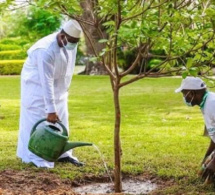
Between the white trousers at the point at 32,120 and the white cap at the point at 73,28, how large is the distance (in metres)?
0.92

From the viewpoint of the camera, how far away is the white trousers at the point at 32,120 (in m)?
5.95

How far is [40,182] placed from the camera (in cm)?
529

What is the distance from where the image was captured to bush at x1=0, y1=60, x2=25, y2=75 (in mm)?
25516

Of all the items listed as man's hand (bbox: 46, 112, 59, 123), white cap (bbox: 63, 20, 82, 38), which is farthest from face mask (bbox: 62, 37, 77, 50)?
man's hand (bbox: 46, 112, 59, 123)

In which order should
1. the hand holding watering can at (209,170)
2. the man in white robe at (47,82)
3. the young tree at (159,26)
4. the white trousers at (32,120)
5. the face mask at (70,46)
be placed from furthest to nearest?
the white trousers at (32,120)
the man in white robe at (47,82)
the face mask at (70,46)
the hand holding watering can at (209,170)
the young tree at (159,26)

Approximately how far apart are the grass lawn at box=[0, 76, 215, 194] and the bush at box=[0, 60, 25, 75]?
10825 mm

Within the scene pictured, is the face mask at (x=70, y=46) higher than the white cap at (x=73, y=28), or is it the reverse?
the white cap at (x=73, y=28)

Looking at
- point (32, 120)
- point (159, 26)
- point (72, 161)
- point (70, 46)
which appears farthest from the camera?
point (72, 161)

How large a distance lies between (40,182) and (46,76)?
1000 millimetres

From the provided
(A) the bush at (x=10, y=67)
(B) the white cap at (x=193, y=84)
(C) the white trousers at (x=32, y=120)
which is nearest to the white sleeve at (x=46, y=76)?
(C) the white trousers at (x=32, y=120)

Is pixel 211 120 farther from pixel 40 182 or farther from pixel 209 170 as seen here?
pixel 40 182

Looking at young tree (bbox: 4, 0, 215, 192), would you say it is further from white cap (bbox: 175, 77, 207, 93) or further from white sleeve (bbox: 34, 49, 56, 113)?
white sleeve (bbox: 34, 49, 56, 113)

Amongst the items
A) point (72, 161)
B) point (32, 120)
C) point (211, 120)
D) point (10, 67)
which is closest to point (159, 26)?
point (211, 120)

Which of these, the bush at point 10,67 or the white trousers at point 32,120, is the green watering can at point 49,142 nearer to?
the white trousers at point 32,120
